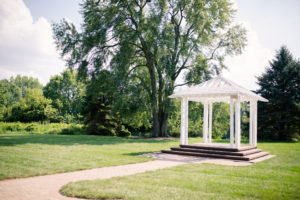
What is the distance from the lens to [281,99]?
79.1 feet

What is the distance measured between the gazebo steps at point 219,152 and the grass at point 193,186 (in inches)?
123

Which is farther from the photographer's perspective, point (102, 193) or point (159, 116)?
point (159, 116)

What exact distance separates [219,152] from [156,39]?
12.7 meters

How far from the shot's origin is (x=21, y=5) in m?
15.8

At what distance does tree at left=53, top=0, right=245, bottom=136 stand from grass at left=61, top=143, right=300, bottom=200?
47.9ft

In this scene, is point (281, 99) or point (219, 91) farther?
point (281, 99)

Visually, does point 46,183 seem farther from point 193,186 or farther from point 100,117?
point 100,117

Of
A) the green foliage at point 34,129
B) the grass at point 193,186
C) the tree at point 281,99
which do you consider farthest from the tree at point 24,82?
the grass at point 193,186

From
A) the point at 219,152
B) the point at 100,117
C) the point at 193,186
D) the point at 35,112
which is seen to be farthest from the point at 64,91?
the point at 193,186

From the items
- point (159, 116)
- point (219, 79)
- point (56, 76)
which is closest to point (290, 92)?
point (159, 116)

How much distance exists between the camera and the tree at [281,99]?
2383 centimetres

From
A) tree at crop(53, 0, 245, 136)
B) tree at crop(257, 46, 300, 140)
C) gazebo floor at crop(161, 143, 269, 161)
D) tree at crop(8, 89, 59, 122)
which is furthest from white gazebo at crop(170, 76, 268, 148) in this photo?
tree at crop(8, 89, 59, 122)

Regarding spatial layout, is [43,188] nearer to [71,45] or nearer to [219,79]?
[219,79]

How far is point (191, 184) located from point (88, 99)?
2410 centimetres
